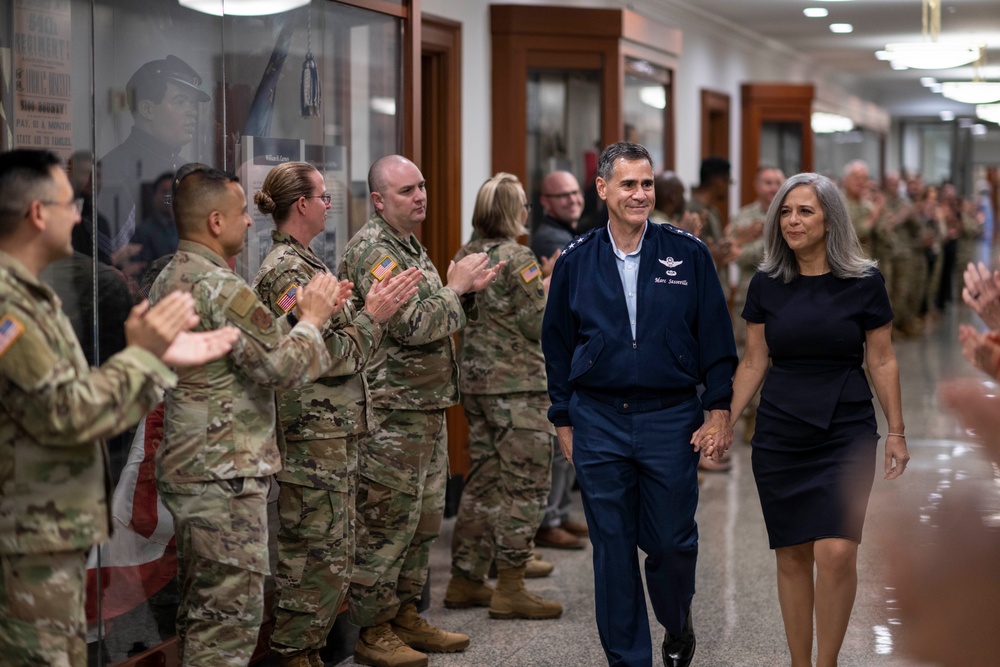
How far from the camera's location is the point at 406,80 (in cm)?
475

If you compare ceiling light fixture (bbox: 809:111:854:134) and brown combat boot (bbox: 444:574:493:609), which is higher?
ceiling light fixture (bbox: 809:111:854:134)

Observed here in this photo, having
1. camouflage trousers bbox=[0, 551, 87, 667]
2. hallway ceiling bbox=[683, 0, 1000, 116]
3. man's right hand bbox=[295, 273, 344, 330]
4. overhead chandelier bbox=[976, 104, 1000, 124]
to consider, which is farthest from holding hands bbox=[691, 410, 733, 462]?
overhead chandelier bbox=[976, 104, 1000, 124]

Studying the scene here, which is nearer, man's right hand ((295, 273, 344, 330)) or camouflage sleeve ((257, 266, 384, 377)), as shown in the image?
man's right hand ((295, 273, 344, 330))

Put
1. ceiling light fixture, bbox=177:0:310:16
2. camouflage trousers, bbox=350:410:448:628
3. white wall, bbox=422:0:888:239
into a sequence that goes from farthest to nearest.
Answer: white wall, bbox=422:0:888:239, camouflage trousers, bbox=350:410:448:628, ceiling light fixture, bbox=177:0:310:16

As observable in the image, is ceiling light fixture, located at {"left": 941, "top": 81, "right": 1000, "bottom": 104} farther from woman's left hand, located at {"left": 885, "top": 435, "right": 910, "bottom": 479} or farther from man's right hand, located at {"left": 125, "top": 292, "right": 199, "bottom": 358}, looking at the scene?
man's right hand, located at {"left": 125, "top": 292, "right": 199, "bottom": 358}

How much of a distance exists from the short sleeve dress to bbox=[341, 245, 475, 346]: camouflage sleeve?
1034 millimetres

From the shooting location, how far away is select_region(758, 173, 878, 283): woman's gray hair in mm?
3574

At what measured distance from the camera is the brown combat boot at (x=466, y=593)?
471 cm

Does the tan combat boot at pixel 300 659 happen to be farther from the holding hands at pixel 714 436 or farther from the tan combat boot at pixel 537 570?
the tan combat boot at pixel 537 570

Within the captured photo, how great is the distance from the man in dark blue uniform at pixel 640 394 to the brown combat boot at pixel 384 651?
0.74 meters

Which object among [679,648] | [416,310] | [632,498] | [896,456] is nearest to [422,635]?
[679,648]

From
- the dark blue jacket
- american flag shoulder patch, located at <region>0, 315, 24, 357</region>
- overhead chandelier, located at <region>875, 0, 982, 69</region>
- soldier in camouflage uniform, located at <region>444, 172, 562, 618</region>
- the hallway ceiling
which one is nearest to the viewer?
american flag shoulder patch, located at <region>0, 315, 24, 357</region>

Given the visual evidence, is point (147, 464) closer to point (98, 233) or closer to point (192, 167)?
point (98, 233)

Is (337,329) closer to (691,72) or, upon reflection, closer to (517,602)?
(517,602)
